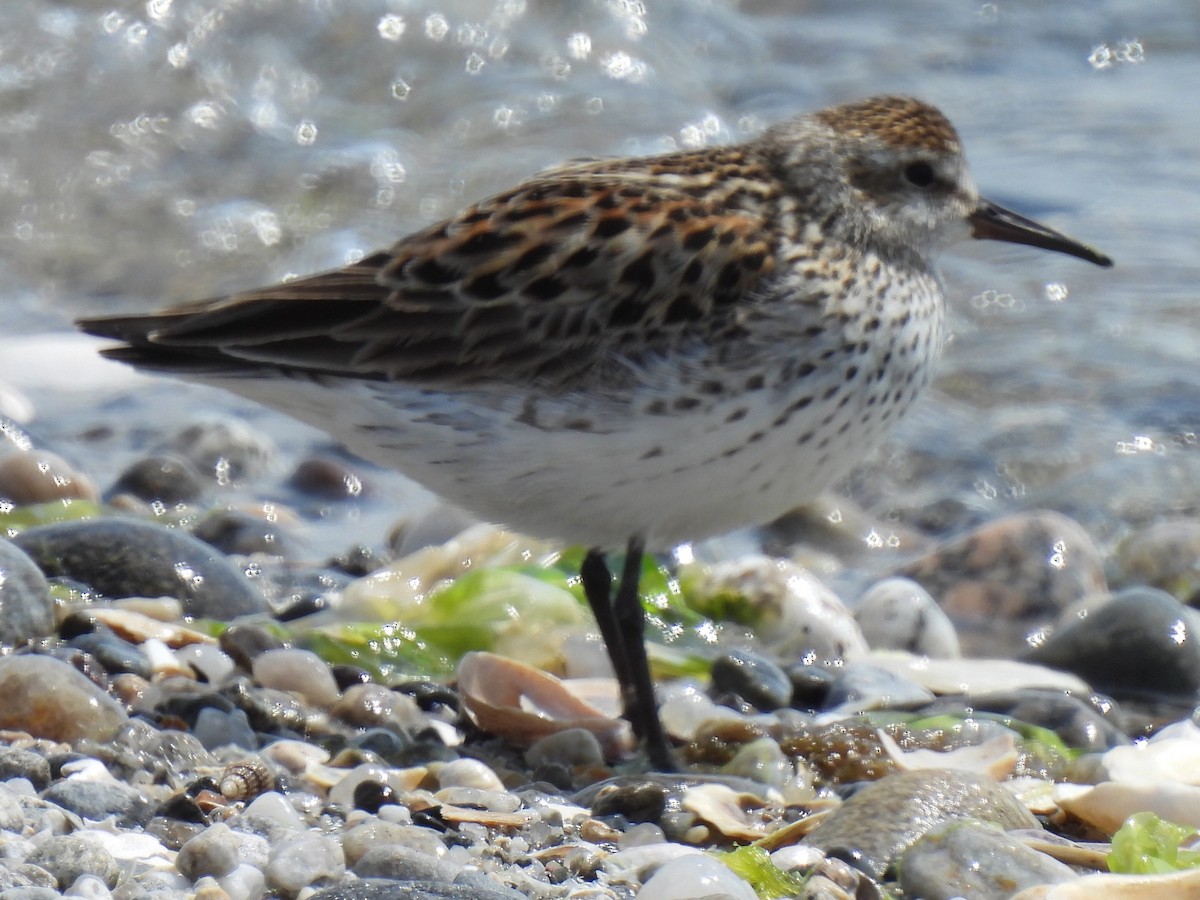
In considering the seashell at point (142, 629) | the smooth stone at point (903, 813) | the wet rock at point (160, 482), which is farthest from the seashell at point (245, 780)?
the wet rock at point (160, 482)

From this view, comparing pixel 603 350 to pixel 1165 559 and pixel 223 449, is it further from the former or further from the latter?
pixel 223 449

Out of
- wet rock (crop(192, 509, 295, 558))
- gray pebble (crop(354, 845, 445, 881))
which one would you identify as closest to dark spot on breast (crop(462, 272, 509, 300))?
gray pebble (crop(354, 845, 445, 881))

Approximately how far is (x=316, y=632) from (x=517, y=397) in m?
1.35

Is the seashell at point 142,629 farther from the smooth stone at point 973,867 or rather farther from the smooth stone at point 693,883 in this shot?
the smooth stone at point 973,867

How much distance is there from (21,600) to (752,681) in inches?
86.1

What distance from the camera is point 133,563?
6.08 metres

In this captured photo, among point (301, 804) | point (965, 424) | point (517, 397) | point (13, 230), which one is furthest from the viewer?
point (13, 230)

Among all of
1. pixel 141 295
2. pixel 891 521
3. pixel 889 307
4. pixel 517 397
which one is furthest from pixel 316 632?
pixel 141 295

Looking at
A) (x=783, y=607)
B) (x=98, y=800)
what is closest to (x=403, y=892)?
(x=98, y=800)

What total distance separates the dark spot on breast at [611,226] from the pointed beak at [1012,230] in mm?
1446

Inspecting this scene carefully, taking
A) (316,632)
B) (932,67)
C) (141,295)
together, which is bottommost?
(316,632)

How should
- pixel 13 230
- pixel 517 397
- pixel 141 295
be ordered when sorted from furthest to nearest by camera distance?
pixel 13 230
pixel 141 295
pixel 517 397

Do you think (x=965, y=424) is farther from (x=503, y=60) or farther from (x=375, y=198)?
(x=503, y=60)

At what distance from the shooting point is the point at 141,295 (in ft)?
36.3
